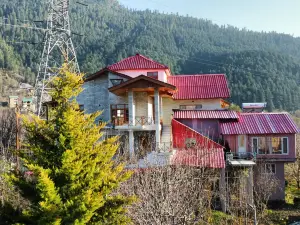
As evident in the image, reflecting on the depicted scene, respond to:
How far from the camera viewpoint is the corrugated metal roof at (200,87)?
29062 millimetres

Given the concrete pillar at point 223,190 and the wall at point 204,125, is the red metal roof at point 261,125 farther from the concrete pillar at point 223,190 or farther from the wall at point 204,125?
the concrete pillar at point 223,190

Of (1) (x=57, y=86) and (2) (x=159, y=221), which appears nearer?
(2) (x=159, y=221)

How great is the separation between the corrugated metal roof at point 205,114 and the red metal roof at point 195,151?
1.54 metres

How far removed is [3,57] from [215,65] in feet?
224

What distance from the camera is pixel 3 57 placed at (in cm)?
10256

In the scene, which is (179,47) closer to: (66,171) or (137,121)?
(137,121)

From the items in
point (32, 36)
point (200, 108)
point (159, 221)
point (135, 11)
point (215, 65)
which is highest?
point (135, 11)

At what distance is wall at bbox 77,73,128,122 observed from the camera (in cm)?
2522

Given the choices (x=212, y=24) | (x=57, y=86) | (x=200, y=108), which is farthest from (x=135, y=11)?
(x=57, y=86)

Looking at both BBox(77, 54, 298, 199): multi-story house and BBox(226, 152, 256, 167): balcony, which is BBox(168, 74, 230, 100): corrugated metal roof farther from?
BBox(226, 152, 256, 167): balcony

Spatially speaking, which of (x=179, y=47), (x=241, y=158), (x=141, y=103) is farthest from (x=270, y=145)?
(x=179, y=47)

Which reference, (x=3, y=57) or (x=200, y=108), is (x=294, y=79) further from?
(x=3, y=57)

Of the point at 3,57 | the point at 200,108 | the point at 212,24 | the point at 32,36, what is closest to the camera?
the point at 200,108

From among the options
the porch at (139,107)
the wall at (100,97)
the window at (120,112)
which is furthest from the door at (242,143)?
the wall at (100,97)
